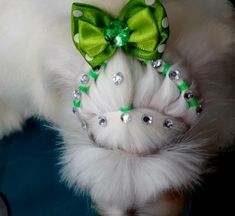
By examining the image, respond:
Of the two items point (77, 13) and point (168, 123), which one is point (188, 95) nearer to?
point (168, 123)

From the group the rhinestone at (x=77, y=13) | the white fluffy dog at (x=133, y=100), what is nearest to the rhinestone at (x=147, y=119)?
the white fluffy dog at (x=133, y=100)

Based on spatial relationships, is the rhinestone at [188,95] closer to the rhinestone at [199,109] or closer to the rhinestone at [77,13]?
the rhinestone at [199,109]

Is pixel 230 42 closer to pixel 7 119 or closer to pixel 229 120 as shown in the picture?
pixel 229 120

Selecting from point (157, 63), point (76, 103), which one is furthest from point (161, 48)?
point (76, 103)

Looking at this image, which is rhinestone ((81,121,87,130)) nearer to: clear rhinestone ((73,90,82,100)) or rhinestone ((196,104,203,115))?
clear rhinestone ((73,90,82,100))

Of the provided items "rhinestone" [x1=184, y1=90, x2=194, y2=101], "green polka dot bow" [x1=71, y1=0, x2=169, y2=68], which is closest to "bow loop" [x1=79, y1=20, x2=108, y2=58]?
"green polka dot bow" [x1=71, y1=0, x2=169, y2=68]

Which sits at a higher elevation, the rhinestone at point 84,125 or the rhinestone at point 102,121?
the rhinestone at point 102,121

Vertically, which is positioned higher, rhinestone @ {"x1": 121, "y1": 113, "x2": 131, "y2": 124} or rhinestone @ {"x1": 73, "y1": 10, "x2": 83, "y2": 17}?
rhinestone @ {"x1": 73, "y1": 10, "x2": 83, "y2": 17}

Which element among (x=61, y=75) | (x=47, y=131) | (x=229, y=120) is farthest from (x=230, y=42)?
(x=47, y=131)
